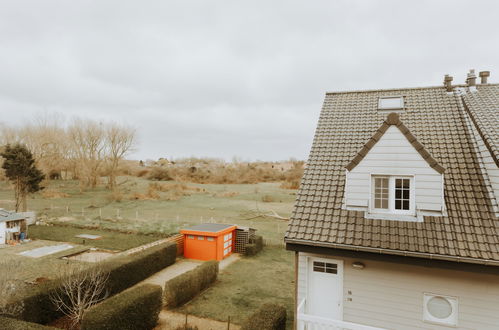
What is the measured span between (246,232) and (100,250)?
899 cm

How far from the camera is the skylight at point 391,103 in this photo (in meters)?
9.74

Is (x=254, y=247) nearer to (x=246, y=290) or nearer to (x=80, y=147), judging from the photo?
(x=246, y=290)

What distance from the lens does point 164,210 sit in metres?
33.2

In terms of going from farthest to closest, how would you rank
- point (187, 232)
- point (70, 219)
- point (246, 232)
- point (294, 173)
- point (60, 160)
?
1. point (294, 173)
2. point (60, 160)
3. point (70, 219)
4. point (246, 232)
5. point (187, 232)

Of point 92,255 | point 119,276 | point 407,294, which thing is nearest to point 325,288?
point 407,294

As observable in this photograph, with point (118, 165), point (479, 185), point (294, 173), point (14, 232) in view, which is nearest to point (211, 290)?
point (479, 185)

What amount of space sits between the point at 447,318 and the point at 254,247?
39.4ft

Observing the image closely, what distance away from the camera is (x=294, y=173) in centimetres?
6494

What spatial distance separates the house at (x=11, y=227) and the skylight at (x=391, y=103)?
22284mm

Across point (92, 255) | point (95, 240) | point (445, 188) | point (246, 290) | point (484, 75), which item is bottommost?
point (246, 290)

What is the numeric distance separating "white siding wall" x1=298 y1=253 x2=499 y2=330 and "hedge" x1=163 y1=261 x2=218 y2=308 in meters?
5.08

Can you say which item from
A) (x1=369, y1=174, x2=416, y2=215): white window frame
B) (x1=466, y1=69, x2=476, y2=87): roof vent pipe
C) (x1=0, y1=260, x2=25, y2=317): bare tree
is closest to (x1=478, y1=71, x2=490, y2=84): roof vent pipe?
(x1=466, y1=69, x2=476, y2=87): roof vent pipe

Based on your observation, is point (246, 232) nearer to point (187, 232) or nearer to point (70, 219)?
point (187, 232)

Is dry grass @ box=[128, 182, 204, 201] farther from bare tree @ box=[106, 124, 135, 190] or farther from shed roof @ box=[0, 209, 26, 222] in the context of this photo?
shed roof @ box=[0, 209, 26, 222]
